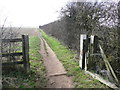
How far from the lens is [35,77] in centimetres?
446

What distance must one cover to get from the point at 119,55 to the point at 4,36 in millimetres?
4868

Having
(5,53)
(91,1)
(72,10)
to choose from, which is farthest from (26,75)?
(72,10)

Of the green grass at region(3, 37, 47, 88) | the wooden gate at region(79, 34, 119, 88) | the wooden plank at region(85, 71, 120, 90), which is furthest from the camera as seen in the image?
the wooden gate at region(79, 34, 119, 88)

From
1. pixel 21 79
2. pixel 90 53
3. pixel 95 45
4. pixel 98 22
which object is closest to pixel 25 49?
pixel 21 79

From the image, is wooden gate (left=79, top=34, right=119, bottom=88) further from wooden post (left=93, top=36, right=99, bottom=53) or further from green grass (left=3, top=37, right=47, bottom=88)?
green grass (left=3, top=37, right=47, bottom=88)

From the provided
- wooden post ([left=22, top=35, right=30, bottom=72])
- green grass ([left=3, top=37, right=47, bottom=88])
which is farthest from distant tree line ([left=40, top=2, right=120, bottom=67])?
wooden post ([left=22, top=35, right=30, bottom=72])

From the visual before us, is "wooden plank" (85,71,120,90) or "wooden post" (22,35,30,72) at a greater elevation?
"wooden post" (22,35,30,72)

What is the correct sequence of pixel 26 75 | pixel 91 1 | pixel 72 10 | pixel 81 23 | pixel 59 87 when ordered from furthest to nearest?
pixel 72 10
pixel 81 23
pixel 91 1
pixel 26 75
pixel 59 87

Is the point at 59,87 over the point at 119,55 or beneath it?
beneath

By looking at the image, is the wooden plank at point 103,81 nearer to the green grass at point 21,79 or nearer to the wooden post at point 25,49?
the green grass at point 21,79

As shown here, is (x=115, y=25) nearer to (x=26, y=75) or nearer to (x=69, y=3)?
(x=26, y=75)

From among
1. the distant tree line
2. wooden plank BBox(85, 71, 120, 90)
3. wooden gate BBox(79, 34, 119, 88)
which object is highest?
the distant tree line

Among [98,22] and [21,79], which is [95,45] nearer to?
[98,22]

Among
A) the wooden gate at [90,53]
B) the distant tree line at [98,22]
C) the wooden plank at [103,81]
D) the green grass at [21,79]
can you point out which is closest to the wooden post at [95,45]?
the wooden gate at [90,53]
